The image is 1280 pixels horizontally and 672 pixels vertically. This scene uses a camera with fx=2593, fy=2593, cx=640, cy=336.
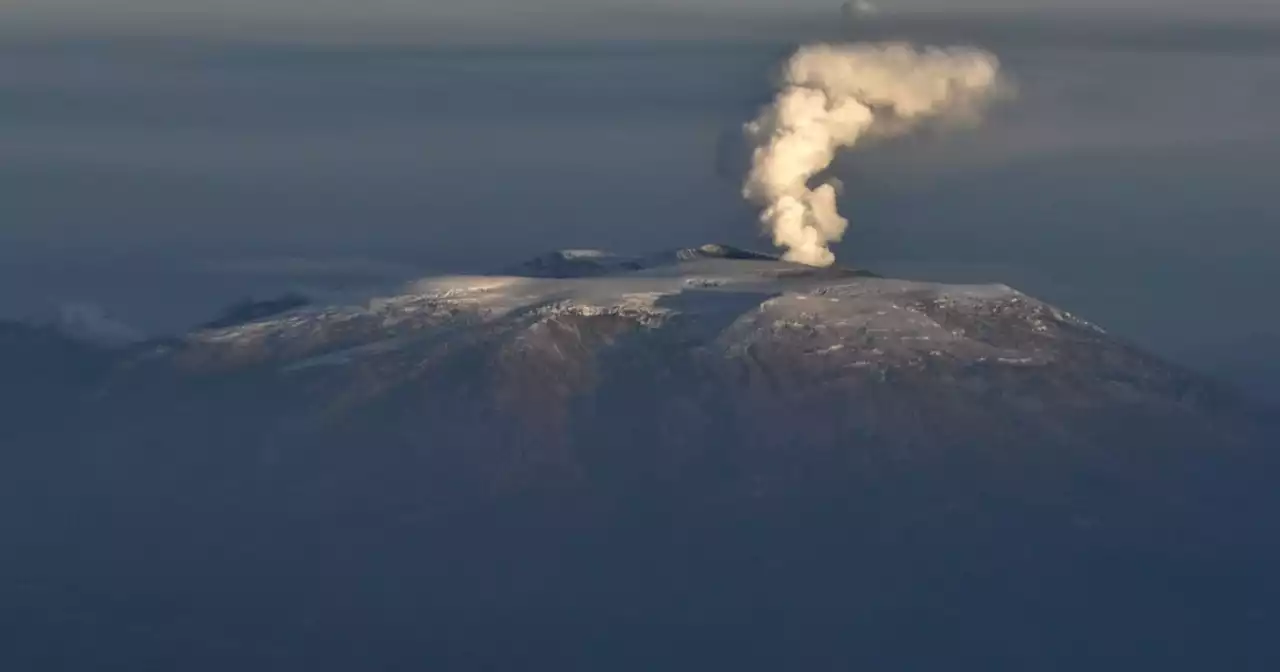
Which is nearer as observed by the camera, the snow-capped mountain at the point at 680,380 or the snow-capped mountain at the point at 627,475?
the snow-capped mountain at the point at 627,475

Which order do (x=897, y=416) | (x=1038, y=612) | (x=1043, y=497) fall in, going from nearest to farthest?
(x=1038, y=612) → (x=1043, y=497) → (x=897, y=416)

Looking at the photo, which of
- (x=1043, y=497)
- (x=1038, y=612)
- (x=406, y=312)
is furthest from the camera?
(x=406, y=312)

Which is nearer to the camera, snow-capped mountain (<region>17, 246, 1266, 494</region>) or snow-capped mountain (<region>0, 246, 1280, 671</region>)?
snow-capped mountain (<region>0, 246, 1280, 671</region>)

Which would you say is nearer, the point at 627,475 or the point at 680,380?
the point at 627,475

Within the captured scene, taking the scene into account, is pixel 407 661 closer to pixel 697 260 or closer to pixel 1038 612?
pixel 1038 612

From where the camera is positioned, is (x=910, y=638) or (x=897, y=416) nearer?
(x=910, y=638)

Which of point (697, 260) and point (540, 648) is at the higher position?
point (697, 260)

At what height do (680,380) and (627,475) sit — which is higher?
(680,380)

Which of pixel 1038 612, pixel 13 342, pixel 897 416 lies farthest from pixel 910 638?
pixel 13 342

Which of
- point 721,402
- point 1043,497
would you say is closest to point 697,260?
point 721,402
